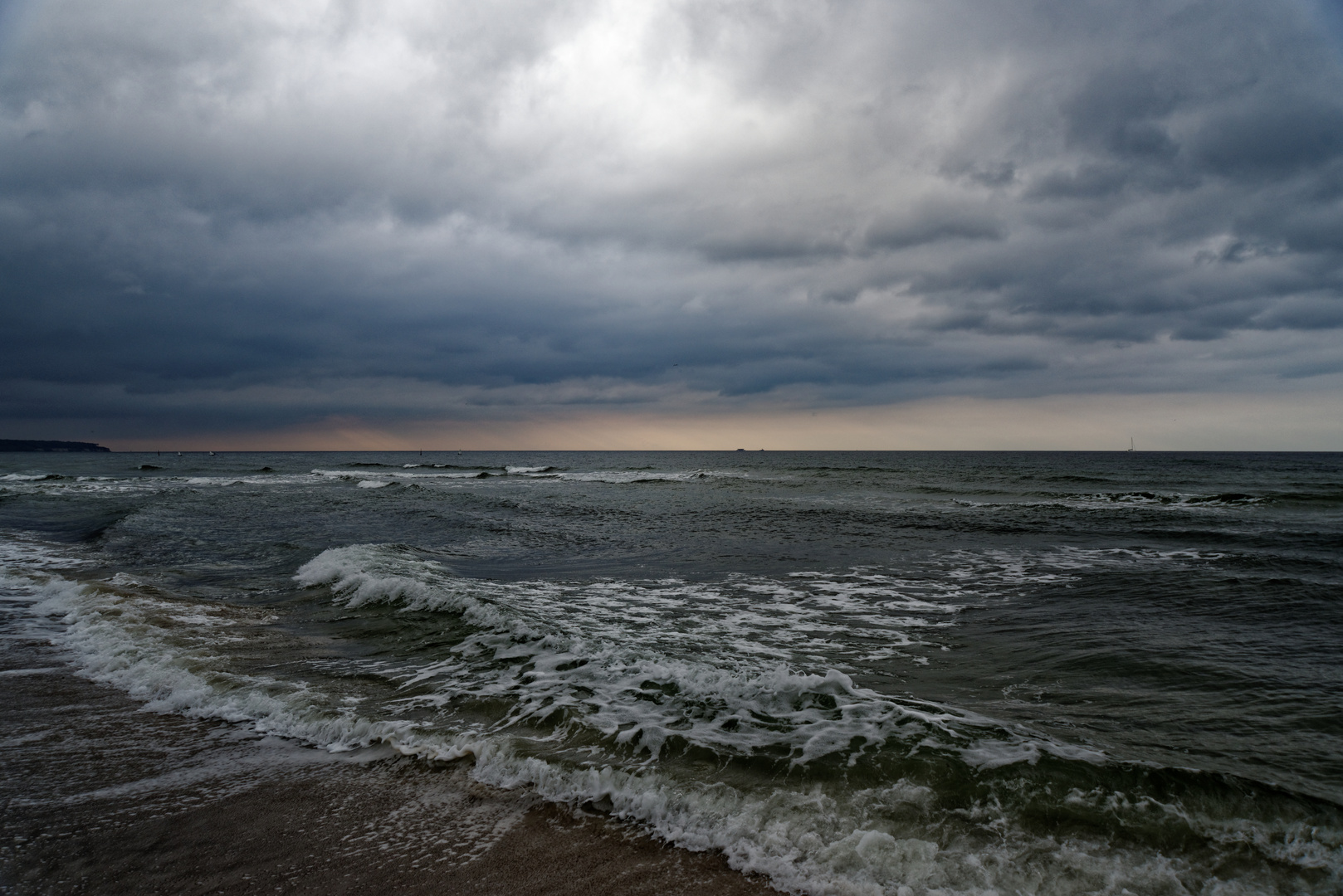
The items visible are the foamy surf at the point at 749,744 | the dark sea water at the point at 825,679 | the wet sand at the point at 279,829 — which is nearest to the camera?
the wet sand at the point at 279,829

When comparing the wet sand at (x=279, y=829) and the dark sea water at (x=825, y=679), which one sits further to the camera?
the dark sea water at (x=825, y=679)

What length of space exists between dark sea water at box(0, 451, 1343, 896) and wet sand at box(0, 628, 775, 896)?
28 cm

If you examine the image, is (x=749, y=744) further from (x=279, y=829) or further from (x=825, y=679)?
(x=279, y=829)

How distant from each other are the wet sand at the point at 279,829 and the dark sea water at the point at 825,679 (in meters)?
0.28

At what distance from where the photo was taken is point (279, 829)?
3.77 m

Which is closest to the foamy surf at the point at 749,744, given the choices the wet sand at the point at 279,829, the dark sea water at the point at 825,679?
the dark sea water at the point at 825,679

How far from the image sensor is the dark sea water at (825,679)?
144 inches

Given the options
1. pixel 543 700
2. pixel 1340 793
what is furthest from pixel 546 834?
pixel 1340 793

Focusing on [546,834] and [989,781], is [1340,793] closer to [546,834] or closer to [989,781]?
[989,781]

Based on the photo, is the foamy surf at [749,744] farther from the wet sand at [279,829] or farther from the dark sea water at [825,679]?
the wet sand at [279,829]

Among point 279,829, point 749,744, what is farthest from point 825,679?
point 279,829

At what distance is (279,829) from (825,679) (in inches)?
165

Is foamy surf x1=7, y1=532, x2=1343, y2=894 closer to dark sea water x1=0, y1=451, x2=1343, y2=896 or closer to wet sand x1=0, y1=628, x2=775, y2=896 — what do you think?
dark sea water x1=0, y1=451, x2=1343, y2=896

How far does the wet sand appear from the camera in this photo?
10.8 feet
